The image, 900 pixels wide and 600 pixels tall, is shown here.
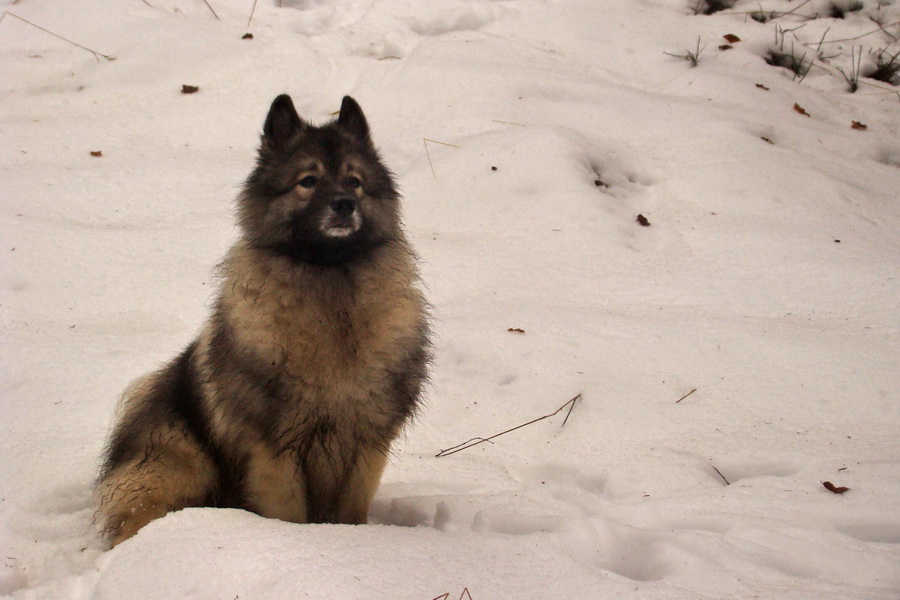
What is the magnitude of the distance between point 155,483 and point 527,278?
2.70 meters

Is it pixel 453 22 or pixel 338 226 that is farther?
pixel 453 22

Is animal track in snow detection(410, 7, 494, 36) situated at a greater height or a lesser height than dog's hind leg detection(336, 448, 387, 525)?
greater

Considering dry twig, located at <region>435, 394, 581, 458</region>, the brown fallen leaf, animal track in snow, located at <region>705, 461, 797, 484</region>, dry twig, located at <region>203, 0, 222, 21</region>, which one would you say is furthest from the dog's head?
dry twig, located at <region>203, 0, 222, 21</region>

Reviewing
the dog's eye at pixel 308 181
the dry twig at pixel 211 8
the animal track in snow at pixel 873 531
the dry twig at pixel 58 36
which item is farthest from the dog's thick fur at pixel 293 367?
the dry twig at pixel 211 8

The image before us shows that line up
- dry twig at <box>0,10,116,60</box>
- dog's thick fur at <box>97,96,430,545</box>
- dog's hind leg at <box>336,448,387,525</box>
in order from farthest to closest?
dry twig at <box>0,10,116,60</box> → dog's hind leg at <box>336,448,387,525</box> → dog's thick fur at <box>97,96,430,545</box>

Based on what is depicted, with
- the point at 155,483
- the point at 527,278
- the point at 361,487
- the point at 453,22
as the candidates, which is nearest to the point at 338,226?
the point at 361,487

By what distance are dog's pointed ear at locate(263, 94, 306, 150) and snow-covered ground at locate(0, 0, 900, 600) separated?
4.72 feet

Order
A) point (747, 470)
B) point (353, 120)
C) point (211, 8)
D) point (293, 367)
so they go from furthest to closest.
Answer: point (211, 8) < point (747, 470) < point (353, 120) < point (293, 367)

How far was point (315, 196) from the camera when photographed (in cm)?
279

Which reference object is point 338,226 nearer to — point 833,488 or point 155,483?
point 155,483

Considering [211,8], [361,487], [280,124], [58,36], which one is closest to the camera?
[361,487]

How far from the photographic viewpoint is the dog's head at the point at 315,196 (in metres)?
2.76

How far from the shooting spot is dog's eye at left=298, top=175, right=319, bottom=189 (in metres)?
2.85

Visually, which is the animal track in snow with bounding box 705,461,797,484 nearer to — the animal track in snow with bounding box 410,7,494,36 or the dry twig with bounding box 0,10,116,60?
the animal track in snow with bounding box 410,7,494,36
